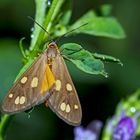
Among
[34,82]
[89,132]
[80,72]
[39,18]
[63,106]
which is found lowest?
[80,72]

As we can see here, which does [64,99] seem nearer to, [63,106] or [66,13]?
[63,106]

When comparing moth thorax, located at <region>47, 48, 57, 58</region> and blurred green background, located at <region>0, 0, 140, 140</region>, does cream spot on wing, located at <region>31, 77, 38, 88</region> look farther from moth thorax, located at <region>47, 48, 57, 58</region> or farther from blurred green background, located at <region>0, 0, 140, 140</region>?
blurred green background, located at <region>0, 0, 140, 140</region>

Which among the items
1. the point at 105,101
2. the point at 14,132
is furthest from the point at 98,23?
the point at 105,101

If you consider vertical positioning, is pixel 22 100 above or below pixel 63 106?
above

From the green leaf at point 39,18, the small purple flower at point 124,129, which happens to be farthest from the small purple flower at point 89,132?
the green leaf at point 39,18

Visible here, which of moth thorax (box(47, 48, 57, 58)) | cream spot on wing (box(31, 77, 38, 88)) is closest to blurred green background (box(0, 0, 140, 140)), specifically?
moth thorax (box(47, 48, 57, 58))

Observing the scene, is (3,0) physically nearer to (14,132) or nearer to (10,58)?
(10,58)

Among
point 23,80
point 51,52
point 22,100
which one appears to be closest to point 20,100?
point 22,100

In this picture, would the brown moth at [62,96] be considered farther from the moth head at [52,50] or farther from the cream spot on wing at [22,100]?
the cream spot on wing at [22,100]
